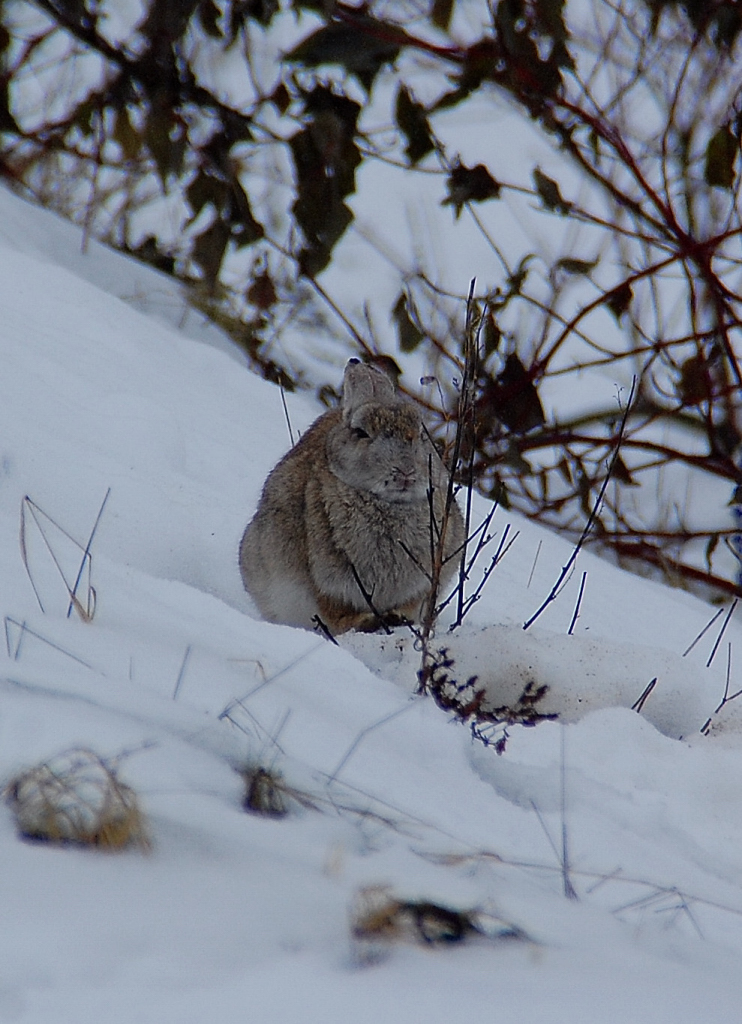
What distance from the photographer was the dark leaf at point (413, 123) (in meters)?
5.07

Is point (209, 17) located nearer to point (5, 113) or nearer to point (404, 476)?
point (5, 113)

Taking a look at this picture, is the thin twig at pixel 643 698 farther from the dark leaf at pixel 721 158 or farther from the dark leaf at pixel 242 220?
the dark leaf at pixel 242 220

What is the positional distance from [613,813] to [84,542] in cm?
195

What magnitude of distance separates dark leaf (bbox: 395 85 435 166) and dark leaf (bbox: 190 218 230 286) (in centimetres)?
93

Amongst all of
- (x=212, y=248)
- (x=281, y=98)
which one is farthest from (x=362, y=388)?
(x=281, y=98)

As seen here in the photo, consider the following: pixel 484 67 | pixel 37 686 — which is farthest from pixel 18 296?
pixel 37 686

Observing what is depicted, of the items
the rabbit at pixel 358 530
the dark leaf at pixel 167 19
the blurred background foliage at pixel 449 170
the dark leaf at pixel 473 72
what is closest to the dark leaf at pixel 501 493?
the blurred background foliage at pixel 449 170

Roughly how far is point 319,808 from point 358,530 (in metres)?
1.95

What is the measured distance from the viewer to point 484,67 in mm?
5070

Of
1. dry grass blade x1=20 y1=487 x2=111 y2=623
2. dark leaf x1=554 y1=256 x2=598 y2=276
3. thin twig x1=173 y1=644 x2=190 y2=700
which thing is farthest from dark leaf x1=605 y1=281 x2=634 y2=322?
thin twig x1=173 y1=644 x2=190 y2=700

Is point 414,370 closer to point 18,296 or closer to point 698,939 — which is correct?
point 18,296

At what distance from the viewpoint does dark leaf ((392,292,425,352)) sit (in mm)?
5633

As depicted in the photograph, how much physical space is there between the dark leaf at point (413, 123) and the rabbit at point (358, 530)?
1.38m

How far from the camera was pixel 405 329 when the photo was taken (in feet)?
18.5
